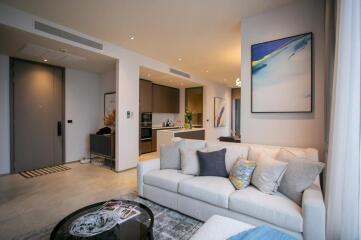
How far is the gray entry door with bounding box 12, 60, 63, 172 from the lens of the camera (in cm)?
415

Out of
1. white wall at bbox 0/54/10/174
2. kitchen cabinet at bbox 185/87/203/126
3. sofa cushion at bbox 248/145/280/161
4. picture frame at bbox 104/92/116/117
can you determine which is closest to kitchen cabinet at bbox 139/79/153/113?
picture frame at bbox 104/92/116/117

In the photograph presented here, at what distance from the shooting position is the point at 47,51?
368 centimetres

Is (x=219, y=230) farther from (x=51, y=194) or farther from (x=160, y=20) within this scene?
(x=160, y=20)

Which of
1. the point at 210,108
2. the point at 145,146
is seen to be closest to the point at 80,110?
the point at 145,146

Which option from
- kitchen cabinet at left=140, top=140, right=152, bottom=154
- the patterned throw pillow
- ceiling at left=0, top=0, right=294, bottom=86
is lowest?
kitchen cabinet at left=140, top=140, right=152, bottom=154

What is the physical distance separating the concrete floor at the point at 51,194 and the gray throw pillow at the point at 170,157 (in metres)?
Result: 0.77

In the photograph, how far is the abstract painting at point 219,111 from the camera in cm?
798

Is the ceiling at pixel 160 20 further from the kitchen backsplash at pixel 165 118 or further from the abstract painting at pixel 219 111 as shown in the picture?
the abstract painting at pixel 219 111

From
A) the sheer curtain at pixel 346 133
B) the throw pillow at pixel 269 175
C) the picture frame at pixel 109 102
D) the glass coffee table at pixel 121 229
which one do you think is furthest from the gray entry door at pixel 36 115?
the sheer curtain at pixel 346 133

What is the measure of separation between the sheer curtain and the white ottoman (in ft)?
2.48

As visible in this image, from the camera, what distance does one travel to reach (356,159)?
1392 mm

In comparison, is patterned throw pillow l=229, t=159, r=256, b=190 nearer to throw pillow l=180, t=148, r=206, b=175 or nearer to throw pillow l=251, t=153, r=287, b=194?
throw pillow l=251, t=153, r=287, b=194

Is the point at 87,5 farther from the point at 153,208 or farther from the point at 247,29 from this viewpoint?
the point at 153,208

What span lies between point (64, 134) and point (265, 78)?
492 cm
